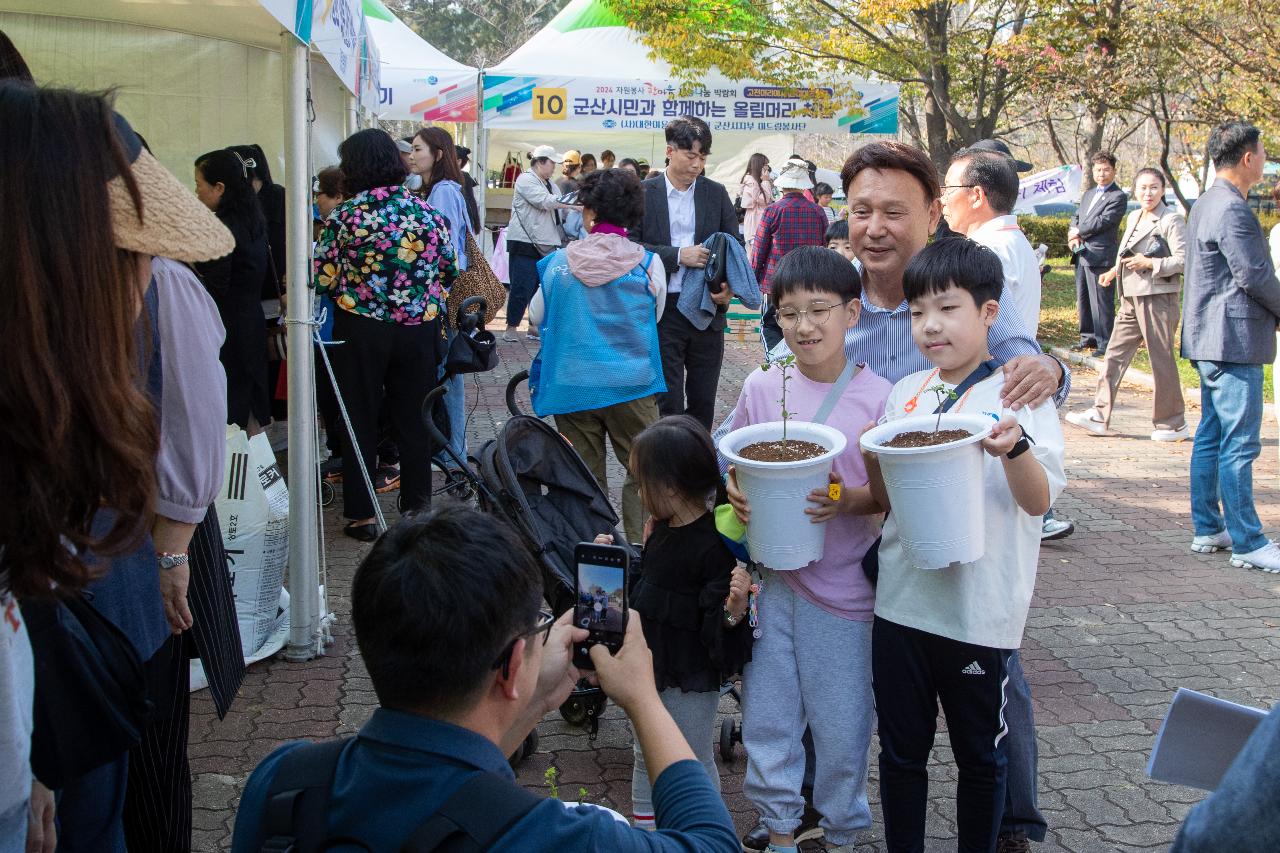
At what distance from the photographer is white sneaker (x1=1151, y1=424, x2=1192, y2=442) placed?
32.2ft

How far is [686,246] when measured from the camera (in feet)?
23.3

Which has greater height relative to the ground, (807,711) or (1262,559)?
(807,711)

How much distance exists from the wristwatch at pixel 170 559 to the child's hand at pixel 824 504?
1.54 meters

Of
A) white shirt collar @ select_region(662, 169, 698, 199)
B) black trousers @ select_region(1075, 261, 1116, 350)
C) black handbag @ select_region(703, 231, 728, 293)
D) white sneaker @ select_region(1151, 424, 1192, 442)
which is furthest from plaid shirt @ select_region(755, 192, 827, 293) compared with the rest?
black trousers @ select_region(1075, 261, 1116, 350)

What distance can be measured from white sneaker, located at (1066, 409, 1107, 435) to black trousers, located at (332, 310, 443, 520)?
6.22m

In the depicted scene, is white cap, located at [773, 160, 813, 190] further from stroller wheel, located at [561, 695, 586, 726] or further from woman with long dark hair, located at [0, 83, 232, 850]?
woman with long dark hair, located at [0, 83, 232, 850]

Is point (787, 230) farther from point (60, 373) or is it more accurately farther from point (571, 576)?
point (60, 373)

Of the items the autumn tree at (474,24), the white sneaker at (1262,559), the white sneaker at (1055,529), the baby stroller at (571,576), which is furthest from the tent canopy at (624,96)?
the autumn tree at (474,24)

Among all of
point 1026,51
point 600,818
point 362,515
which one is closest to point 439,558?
point 600,818

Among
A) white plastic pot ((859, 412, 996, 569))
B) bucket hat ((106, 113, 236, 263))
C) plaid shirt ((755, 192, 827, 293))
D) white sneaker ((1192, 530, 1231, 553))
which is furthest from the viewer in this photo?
plaid shirt ((755, 192, 827, 293))

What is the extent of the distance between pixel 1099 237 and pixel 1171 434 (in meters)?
3.88

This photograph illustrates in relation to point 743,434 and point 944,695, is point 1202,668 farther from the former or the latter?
point 743,434

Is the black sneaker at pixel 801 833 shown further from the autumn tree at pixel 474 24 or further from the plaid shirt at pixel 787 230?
the autumn tree at pixel 474 24

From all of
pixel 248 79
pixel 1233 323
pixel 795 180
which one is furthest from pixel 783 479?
pixel 795 180
